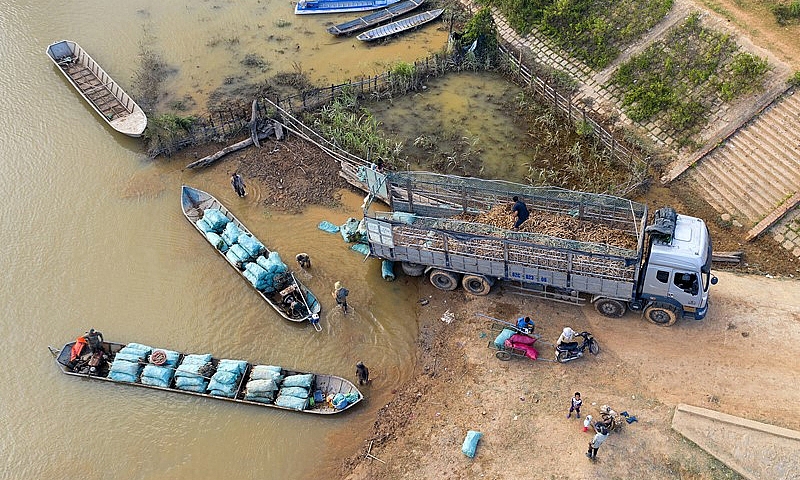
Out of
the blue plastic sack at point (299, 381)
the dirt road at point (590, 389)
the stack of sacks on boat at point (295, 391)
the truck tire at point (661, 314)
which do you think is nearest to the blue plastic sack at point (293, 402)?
the stack of sacks on boat at point (295, 391)

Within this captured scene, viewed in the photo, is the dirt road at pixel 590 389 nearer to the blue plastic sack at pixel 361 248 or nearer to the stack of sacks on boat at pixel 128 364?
the blue plastic sack at pixel 361 248

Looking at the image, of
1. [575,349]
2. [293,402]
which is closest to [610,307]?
[575,349]

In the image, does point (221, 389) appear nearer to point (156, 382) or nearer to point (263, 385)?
point (263, 385)

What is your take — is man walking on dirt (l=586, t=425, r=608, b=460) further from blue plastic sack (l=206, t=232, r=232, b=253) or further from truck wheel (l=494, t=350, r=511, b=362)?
blue plastic sack (l=206, t=232, r=232, b=253)

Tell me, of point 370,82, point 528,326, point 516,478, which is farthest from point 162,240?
point 516,478

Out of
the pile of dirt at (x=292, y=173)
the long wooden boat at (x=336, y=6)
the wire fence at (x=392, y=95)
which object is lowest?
the pile of dirt at (x=292, y=173)

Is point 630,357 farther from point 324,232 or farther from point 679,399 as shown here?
point 324,232

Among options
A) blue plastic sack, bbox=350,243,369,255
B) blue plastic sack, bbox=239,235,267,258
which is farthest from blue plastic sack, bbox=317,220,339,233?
blue plastic sack, bbox=239,235,267,258
